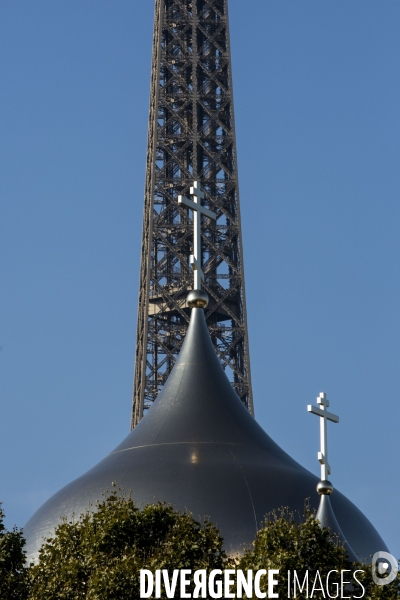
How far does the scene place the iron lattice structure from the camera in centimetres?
6356

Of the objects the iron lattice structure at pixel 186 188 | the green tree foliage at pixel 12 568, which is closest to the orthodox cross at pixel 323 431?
the green tree foliage at pixel 12 568

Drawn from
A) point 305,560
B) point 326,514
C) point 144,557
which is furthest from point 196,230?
point 305,560

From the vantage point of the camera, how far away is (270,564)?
2641 cm

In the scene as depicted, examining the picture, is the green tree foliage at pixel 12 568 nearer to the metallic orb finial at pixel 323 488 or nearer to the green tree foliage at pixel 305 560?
the green tree foliage at pixel 305 560

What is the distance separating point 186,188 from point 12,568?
127ft

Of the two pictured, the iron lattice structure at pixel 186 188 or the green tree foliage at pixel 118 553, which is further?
the iron lattice structure at pixel 186 188

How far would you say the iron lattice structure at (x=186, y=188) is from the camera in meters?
63.6

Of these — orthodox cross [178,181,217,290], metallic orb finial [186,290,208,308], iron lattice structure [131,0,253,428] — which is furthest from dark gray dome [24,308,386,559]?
iron lattice structure [131,0,253,428]

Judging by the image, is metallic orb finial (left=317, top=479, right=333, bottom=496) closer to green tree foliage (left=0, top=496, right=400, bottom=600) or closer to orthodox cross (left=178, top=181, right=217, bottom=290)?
green tree foliage (left=0, top=496, right=400, bottom=600)

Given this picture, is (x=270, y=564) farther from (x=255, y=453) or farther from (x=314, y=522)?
(x=255, y=453)

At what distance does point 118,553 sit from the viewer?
2739 centimetres

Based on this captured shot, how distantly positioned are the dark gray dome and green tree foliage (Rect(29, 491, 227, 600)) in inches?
153

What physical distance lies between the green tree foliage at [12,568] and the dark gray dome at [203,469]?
4.40 metres

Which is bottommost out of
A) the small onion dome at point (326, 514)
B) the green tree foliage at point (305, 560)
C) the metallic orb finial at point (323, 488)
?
the green tree foliage at point (305, 560)
